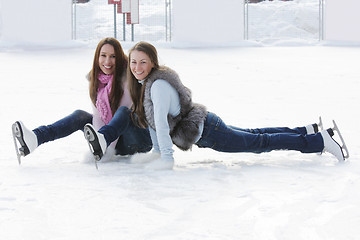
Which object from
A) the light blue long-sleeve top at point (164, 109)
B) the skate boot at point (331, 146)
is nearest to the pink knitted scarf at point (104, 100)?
the light blue long-sleeve top at point (164, 109)

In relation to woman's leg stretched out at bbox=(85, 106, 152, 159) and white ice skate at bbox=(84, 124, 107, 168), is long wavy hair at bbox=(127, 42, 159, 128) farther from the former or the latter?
white ice skate at bbox=(84, 124, 107, 168)

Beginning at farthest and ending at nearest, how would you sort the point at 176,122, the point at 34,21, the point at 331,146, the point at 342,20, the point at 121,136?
the point at 342,20 → the point at 34,21 → the point at 121,136 → the point at 331,146 → the point at 176,122

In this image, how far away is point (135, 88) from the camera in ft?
9.87

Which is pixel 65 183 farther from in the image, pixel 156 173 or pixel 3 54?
pixel 3 54

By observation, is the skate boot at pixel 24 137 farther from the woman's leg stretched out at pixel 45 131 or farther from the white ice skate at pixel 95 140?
the white ice skate at pixel 95 140

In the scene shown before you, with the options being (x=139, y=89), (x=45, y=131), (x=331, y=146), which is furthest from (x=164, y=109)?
(x=331, y=146)

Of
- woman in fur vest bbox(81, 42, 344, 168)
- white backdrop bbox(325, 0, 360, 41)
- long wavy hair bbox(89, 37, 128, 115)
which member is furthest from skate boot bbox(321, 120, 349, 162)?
white backdrop bbox(325, 0, 360, 41)

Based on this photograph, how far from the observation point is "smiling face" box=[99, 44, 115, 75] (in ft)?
10.3

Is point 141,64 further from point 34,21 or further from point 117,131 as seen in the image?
point 34,21

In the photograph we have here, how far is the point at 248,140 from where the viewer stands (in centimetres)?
301

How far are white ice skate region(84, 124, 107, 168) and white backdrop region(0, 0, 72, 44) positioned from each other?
10.4 metres

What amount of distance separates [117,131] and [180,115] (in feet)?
1.11

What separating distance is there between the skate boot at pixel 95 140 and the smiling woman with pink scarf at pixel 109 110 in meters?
0.17

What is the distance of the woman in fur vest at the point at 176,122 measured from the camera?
285cm
